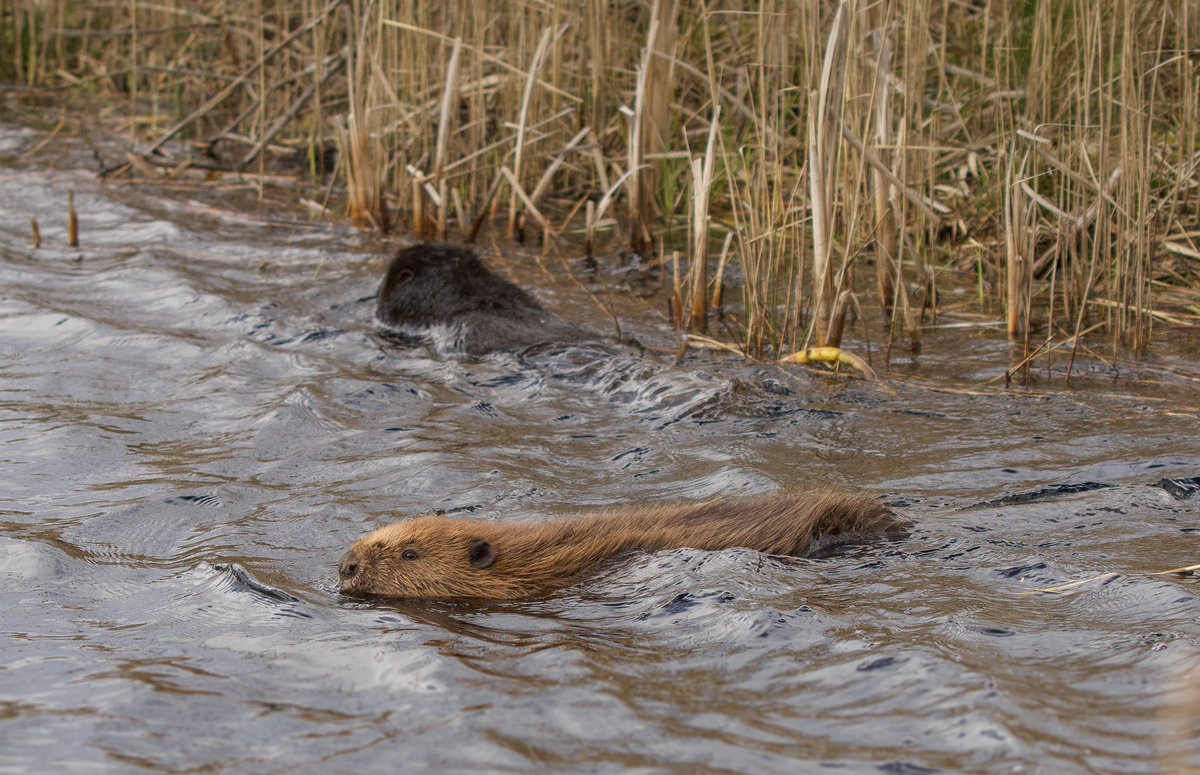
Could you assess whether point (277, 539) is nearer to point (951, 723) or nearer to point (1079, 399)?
point (951, 723)

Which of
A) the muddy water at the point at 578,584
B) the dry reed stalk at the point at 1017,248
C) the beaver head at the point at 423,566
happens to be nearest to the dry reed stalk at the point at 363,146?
the muddy water at the point at 578,584

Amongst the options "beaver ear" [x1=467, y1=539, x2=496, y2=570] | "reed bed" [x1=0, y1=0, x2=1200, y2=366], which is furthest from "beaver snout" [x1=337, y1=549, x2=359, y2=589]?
"reed bed" [x1=0, y1=0, x2=1200, y2=366]

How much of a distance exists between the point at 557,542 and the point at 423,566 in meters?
0.43

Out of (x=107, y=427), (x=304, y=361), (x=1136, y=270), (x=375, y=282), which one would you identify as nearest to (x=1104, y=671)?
(x=1136, y=270)

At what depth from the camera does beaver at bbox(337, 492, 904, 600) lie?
4.10 metres

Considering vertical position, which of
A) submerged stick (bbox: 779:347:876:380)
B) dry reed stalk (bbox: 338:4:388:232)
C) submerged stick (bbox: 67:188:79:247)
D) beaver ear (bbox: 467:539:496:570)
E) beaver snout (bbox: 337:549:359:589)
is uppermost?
dry reed stalk (bbox: 338:4:388:232)

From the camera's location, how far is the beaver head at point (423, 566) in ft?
13.5

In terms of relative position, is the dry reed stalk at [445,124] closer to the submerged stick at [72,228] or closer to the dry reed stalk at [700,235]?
the dry reed stalk at [700,235]

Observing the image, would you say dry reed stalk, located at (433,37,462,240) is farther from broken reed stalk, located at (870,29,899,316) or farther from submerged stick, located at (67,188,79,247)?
broken reed stalk, located at (870,29,899,316)

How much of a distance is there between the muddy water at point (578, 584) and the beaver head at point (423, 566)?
0.10 m

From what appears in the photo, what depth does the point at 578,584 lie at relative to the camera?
4.08 meters

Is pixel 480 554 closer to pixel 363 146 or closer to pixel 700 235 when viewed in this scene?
pixel 700 235

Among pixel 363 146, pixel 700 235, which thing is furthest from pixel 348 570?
pixel 363 146

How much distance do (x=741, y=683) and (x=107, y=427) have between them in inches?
144
